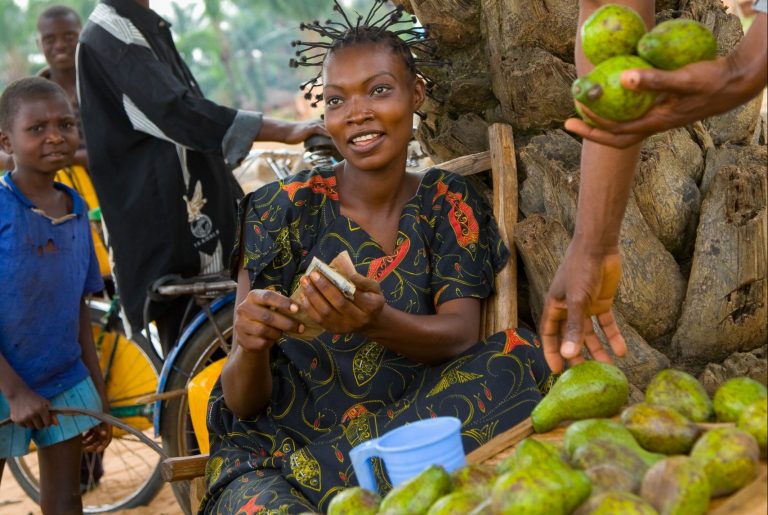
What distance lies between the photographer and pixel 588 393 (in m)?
1.81

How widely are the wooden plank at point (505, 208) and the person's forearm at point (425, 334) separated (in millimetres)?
104

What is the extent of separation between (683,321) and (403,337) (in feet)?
2.49

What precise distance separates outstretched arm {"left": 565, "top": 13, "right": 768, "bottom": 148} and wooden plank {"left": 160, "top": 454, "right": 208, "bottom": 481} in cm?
161

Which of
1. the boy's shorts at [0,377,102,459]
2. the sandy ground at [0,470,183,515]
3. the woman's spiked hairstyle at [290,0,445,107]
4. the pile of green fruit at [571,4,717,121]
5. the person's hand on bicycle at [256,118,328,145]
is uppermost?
the woman's spiked hairstyle at [290,0,445,107]

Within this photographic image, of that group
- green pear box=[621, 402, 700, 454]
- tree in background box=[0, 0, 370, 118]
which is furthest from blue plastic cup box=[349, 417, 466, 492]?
tree in background box=[0, 0, 370, 118]

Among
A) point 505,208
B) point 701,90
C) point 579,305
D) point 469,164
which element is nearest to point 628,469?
point 579,305

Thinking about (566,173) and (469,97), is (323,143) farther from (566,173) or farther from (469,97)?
(566,173)

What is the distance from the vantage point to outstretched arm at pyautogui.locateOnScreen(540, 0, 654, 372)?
77.4 inches

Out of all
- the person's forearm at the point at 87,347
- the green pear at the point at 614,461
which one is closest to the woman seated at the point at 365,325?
the green pear at the point at 614,461

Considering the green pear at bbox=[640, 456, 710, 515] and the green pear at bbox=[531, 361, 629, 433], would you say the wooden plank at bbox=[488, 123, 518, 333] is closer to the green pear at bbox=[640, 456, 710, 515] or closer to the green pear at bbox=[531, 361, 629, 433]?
the green pear at bbox=[531, 361, 629, 433]

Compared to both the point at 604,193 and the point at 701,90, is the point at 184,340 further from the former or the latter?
the point at 701,90

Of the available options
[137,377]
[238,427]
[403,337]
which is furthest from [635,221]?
[137,377]

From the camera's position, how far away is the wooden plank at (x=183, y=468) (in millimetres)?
2656

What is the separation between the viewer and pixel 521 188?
2.96 metres
